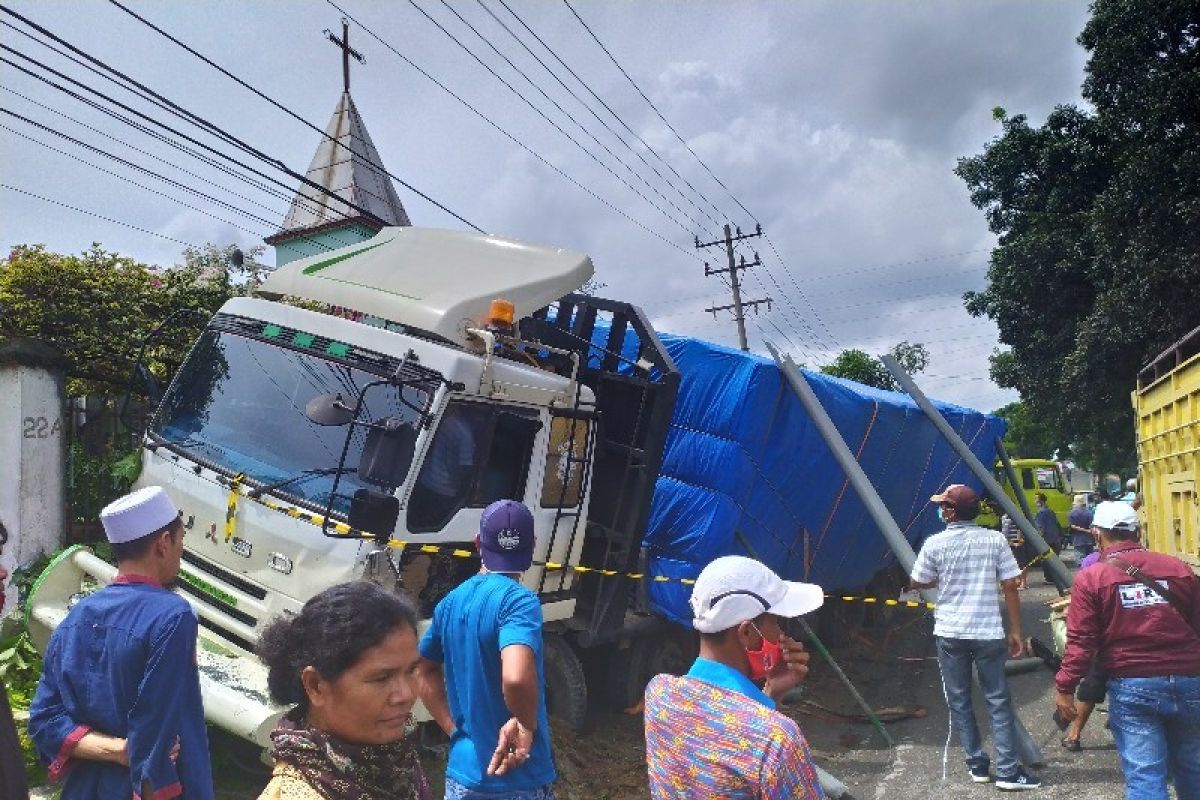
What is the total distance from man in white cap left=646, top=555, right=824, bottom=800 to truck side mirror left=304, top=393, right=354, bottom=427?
2791 mm

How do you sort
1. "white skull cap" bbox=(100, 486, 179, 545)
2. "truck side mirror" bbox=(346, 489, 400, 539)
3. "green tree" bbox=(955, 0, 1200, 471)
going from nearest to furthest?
Result: "white skull cap" bbox=(100, 486, 179, 545) → "truck side mirror" bbox=(346, 489, 400, 539) → "green tree" bbox=(955, 0, 1200, 471)

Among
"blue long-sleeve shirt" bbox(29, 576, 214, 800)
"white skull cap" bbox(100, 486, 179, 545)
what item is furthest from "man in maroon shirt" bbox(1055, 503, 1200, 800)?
"white skull cap" bbox(100, 486, 179, 545)

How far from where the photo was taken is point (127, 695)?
2.46 meters

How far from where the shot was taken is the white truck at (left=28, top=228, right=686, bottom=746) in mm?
4488

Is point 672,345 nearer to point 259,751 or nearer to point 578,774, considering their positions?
point 578,774

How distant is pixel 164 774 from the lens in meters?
2.43

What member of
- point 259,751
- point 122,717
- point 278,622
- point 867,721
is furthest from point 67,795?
point 867,721

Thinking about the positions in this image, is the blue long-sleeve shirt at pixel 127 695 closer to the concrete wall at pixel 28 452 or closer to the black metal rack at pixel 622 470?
the black metal rack at pixel 622 470

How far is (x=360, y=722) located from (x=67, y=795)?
144 centimetres

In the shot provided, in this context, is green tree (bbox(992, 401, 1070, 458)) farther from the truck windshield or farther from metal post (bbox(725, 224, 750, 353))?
the truck windshield

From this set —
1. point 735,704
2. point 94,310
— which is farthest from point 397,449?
point 94,310

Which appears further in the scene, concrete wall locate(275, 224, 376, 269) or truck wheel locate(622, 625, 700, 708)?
concrete wall locate(275, 224, 376, 269)

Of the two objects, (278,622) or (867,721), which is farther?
(867,721)

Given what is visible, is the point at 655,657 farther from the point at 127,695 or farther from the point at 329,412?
the point at 127,695
